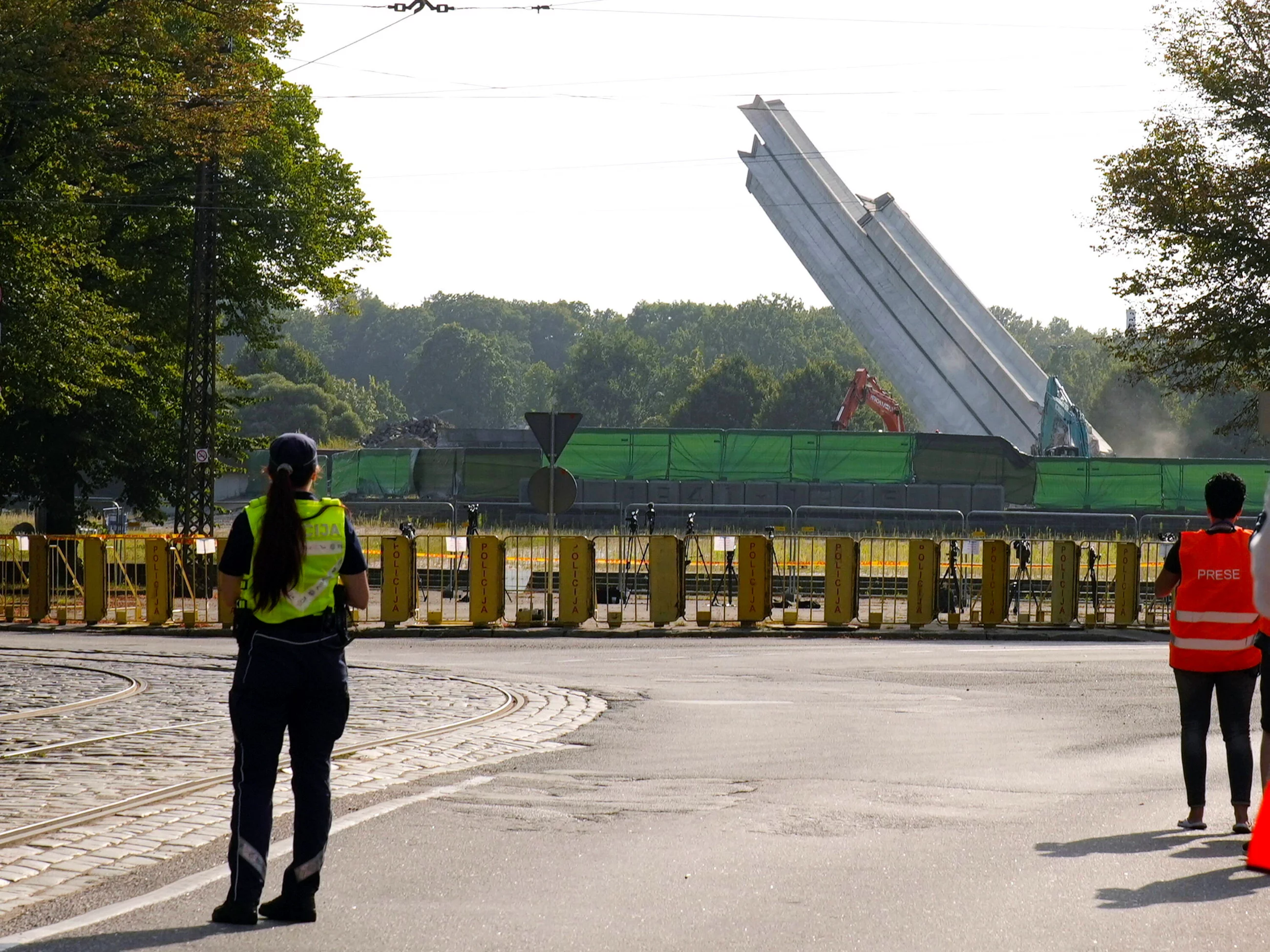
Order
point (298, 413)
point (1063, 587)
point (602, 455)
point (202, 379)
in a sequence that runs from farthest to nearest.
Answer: point (298, 413)
point (602, 455)
point (202, 379)
point (1063, 587)

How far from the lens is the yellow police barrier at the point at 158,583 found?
23.5 meters

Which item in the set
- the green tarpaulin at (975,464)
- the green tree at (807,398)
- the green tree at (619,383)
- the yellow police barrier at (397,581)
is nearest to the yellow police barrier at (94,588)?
the yellow police barrier at (397,581)

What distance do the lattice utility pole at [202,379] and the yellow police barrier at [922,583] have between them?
1083 cm

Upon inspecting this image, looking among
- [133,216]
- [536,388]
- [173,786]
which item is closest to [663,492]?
[133,216]

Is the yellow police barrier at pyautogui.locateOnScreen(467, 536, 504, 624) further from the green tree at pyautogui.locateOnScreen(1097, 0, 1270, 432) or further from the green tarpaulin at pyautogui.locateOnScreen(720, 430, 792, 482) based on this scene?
the green tarpaulin at pyautogui.locateOnScreen(720, 430, 792, 482)

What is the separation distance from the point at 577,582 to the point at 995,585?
5.44 m

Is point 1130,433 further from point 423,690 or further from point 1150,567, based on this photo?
point 423,690

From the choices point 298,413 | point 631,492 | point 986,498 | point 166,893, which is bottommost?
point 166,893

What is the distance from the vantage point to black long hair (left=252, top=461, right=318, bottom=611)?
19.6 feet

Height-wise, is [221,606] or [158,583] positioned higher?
[221,606]

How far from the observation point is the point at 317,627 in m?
6.03

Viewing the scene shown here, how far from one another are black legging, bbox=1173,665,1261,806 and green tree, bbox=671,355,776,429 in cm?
10498

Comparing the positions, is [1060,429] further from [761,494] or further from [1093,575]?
[1093,575]

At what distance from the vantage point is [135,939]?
549cm
